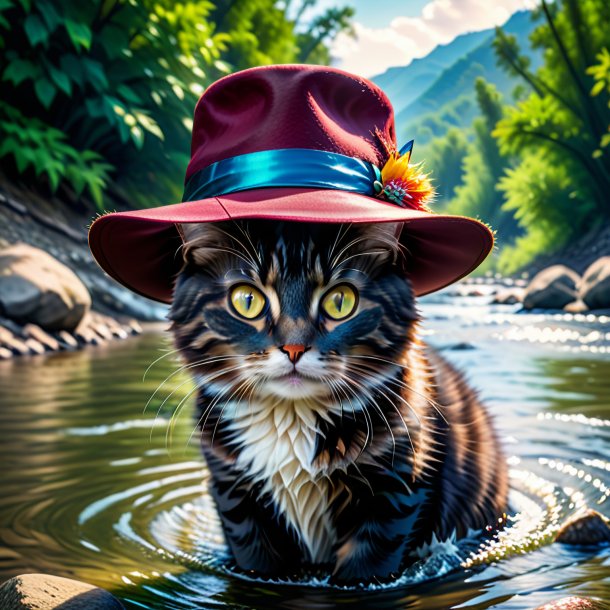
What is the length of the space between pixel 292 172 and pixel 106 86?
9776 mm

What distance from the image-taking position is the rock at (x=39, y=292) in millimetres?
8109

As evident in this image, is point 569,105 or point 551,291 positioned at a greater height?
point 569,105

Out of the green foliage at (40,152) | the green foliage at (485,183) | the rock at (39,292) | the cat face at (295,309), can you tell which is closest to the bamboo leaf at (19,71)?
the green foliage at (40,152)

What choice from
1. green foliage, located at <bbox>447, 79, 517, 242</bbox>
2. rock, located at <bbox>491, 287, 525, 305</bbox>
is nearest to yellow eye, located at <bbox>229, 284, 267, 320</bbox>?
rock, located at <bbox>491, 287, 525, 305</bbox>

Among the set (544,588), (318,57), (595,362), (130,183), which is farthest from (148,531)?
(318,57)

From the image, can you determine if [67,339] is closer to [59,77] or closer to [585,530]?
[59,77]

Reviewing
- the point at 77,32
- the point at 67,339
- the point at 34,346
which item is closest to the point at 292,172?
the point at 34,346

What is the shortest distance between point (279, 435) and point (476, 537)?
80cm

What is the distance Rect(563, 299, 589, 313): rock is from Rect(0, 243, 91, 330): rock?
8127 millimetres

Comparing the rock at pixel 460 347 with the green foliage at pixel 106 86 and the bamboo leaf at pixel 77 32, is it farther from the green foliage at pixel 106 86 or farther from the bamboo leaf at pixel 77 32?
the bamboo leaf at pixel 77 32

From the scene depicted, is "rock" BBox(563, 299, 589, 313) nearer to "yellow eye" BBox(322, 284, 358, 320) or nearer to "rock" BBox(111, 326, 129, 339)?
"rock" BBox(111, 326, 129, 339)

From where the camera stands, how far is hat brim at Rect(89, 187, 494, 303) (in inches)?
81.8

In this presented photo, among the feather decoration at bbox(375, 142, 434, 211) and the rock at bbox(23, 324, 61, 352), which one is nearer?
the feather decoration at bbox(375, 142, 434, 211)

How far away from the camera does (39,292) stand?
8.16m
